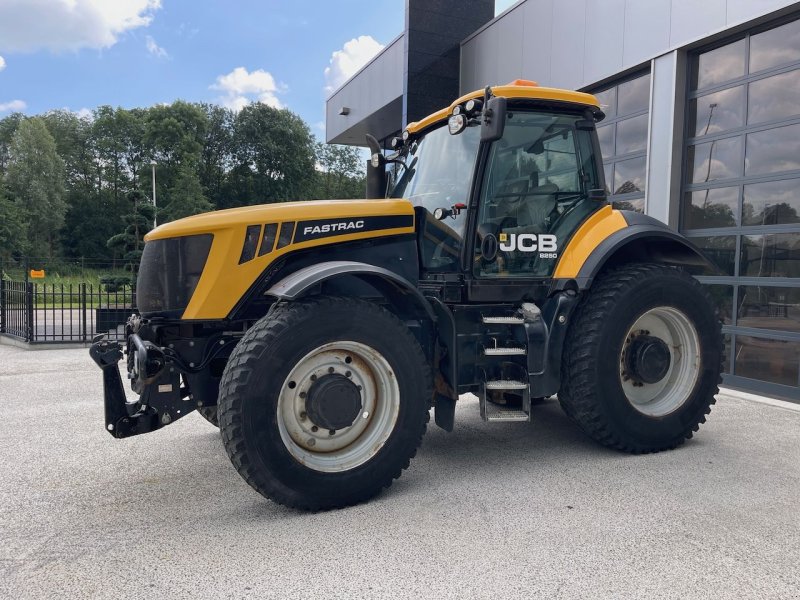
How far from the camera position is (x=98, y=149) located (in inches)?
2051

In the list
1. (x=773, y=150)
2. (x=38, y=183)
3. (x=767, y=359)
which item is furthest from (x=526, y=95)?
(x=38, y=183)

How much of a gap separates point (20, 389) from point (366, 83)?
40.5ft

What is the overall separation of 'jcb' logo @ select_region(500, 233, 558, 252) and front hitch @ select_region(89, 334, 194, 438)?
2.37 m

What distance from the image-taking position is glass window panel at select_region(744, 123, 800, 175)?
21.6ft

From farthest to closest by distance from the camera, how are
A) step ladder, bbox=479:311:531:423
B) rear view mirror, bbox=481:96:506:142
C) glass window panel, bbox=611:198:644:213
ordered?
glass window panel, bbox=611:198:644:213
step ladder, bbox=479:311:531:423
rear view mirror, bbox=481:96:506:142

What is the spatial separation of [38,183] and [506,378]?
49.9 meters

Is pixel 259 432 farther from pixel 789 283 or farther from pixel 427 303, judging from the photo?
pixel 789 283

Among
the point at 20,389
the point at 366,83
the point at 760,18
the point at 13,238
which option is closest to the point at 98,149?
the point at 13,238

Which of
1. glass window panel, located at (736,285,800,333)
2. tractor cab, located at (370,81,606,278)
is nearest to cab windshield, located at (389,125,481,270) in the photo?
tractor cab, located at (370,81,606,278)

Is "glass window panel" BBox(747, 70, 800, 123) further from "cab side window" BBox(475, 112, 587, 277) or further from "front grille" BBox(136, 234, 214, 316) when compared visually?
"front grille" BBox(136, 234, 214, 316)

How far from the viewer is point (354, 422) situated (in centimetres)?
356

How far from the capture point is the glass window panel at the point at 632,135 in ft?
27.8

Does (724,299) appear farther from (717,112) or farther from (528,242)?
(528,242)

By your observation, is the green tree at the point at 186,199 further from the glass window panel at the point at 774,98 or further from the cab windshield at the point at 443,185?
the cab windshield at the point at 443,185
